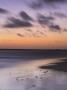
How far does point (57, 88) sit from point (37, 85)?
94 centimetres

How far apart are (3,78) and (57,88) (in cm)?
395

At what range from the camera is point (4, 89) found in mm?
12734

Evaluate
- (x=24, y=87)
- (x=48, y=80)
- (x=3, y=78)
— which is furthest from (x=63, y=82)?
(x=3, y=78)

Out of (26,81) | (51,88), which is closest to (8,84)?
(26,81)

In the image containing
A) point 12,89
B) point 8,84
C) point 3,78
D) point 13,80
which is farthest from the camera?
point 3,78

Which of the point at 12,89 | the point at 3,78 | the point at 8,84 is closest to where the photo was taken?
the point at 12,89

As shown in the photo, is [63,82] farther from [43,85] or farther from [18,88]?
[18,88]

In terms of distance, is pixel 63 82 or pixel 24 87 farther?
pixel 63 82

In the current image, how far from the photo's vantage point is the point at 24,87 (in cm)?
1300

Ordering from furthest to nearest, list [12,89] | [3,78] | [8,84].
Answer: [3,78], [8,84], [12,89]

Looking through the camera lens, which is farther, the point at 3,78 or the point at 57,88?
the point at 3,78

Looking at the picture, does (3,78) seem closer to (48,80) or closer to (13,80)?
(13,80)

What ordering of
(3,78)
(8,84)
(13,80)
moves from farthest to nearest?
1. (3,78)
2. (13,80)
3. (8,84)

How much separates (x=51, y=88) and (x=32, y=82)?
4.29 ft
